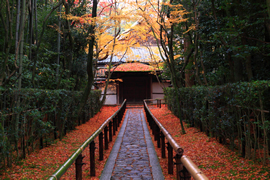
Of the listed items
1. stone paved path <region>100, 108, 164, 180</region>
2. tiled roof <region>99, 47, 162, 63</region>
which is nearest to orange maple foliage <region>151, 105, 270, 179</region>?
stone paved path <region>100, 108, 164, 180</region>

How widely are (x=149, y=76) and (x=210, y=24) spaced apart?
13.9m

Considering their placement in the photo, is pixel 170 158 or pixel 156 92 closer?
pixel 170 158

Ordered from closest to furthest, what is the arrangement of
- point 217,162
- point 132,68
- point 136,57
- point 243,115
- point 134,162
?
point 243,115 → point 217,162 → point 134,162 → point 132,68 → point 136,57

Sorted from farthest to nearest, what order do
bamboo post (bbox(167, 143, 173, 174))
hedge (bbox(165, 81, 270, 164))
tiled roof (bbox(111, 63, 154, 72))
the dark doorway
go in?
the dark doorway < tiled roof (bbox(111, 63, 154, 72)) < bamboo post (bbox(167, 143, 173, 174)) < hedge (bbox(165, 81, 270, 164))

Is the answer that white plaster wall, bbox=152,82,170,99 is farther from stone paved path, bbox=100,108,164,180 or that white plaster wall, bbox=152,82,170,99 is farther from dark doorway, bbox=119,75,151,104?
stone paved path, bbox=100,108,164,180

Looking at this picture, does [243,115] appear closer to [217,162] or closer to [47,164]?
[217,162]

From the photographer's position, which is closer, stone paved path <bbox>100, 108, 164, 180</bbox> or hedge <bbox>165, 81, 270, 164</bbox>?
hedge <bbox>165, 81, 270, 164</bbox>

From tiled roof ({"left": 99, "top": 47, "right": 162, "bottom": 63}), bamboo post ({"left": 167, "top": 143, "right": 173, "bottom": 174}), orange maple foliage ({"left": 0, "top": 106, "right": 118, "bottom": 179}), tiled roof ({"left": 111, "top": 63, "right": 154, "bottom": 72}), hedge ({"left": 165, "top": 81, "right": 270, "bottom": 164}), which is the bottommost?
orange maple foliage ({"left": 0, "top": 106, "right": 118, "bottom": 179})

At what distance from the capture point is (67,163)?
9.77 ft

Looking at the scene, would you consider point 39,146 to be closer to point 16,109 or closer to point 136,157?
point 16,109

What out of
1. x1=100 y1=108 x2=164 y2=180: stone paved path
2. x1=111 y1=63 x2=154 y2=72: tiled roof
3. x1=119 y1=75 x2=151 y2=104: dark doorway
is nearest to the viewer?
x1=100 y1=108 x2=164 y2=180: stone paved path

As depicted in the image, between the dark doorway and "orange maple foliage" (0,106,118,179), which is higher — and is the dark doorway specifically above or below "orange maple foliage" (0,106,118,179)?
above

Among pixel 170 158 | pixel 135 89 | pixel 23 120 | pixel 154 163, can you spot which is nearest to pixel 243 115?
pixel 170 158

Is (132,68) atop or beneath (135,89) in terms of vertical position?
atop
